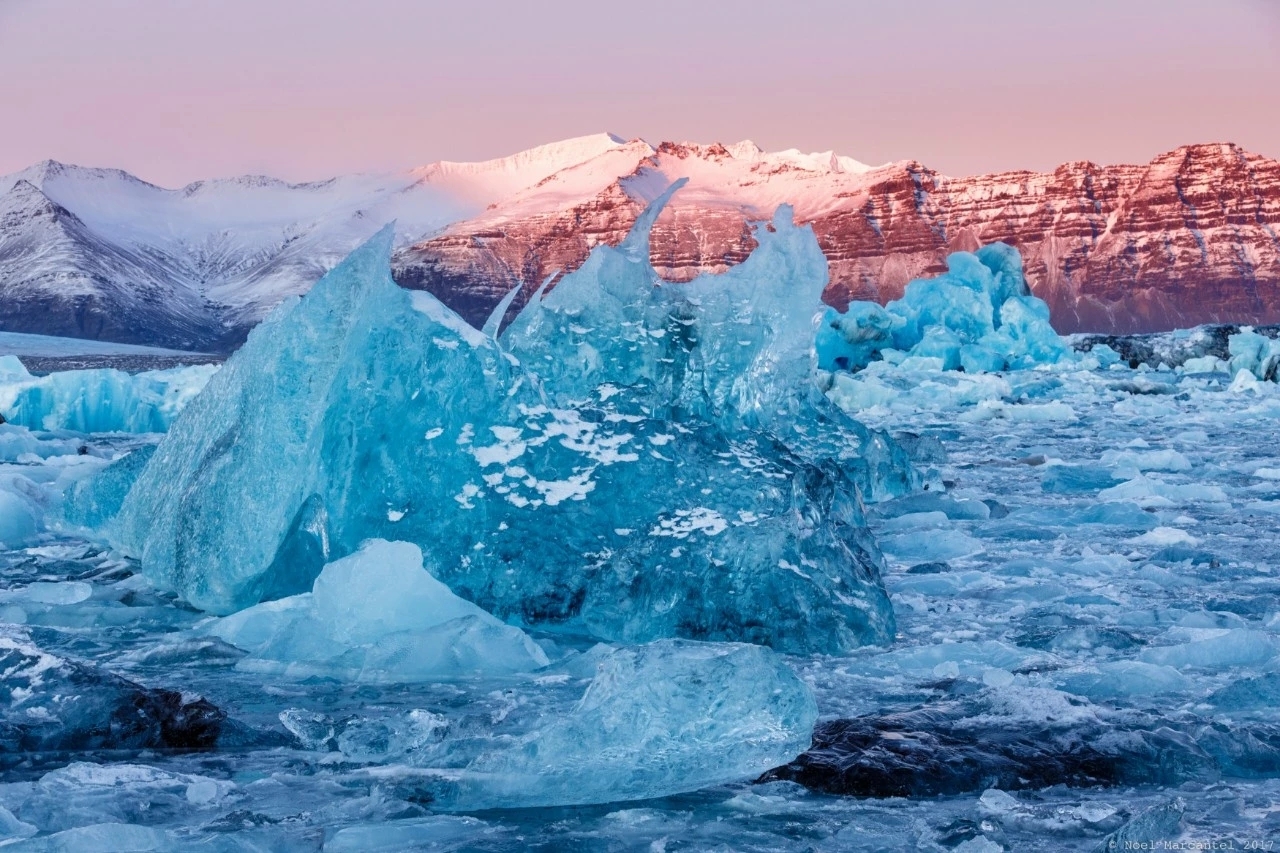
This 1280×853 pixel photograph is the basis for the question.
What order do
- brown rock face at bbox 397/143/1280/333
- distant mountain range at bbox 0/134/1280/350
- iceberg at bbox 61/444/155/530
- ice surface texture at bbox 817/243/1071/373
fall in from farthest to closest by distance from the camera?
brown rock face at bbox 397/143/1280/333
distant mountain range at bbox 0/134/1280/350
ice surface texture at bbox 817/243/1071/373
iceberg at bbox 61/444/155/530

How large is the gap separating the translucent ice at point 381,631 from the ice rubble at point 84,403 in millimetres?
12021

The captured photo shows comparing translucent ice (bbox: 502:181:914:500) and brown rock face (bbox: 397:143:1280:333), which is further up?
brown rock face (bbox: 397:143:1280:333)

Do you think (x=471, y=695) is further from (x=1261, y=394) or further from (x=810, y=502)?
(x=1261, y=394)

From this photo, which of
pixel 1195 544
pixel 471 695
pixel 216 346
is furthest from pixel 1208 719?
pixel 216 346

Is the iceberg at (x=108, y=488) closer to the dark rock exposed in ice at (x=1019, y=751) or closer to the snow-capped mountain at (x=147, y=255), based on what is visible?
the dark rock exposed in ice at (x=1019, y=751)

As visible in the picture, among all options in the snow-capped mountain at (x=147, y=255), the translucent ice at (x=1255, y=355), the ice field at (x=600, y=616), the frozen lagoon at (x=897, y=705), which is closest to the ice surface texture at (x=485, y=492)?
the ice field at (x=600, y=616)

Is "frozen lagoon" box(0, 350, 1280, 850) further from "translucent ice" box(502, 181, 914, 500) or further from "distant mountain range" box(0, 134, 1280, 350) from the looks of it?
"distant mountain range" box(0, 134, 1280, 350)

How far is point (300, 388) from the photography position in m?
4.61

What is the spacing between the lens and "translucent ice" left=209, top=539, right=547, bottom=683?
12.5 feet

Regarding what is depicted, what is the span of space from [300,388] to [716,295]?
10.6ft

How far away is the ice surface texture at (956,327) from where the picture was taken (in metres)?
30.0

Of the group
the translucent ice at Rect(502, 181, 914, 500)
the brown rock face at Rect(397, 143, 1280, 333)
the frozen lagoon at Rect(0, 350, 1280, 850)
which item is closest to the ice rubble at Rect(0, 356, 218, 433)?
the translucent ice at Rect(502, 181, 914, 500)

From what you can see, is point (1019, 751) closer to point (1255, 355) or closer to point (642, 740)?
point (642, 740)

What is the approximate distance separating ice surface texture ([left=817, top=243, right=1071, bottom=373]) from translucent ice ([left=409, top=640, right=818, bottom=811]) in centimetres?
2662
